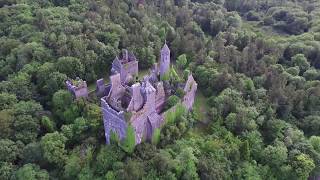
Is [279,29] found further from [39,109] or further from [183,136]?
[39,109]

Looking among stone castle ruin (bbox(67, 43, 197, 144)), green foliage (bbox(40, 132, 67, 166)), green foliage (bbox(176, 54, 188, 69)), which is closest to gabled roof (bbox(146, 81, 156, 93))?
stone castle ruin (bbox(67, 43, 197, 144))

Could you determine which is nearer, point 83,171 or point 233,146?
point 83,171

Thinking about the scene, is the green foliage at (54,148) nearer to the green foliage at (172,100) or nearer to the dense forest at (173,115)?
the dense forest at (173,115)

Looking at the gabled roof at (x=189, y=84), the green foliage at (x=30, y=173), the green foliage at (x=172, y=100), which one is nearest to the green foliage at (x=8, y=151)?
the green foliage at (x=30, y=173)

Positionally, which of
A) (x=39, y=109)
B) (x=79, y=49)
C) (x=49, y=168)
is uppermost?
(x=79, y=49)

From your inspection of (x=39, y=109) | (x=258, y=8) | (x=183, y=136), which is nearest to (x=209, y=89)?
(x=183, y=136)

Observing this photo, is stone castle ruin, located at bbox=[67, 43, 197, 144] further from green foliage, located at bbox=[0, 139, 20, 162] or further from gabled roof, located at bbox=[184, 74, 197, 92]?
green foliage, located at bbox=[0, 139, 20, 162]
